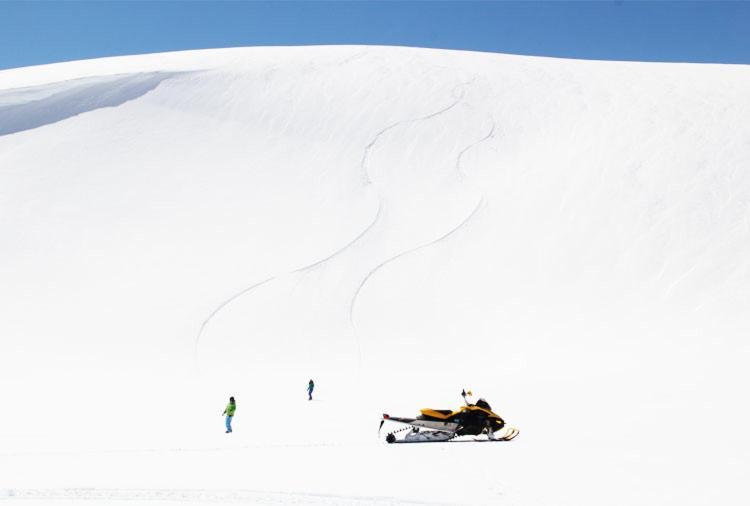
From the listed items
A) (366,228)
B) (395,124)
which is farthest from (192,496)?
(395,124)

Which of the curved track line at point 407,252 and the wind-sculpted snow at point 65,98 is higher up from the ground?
the wind-sculpted snow at point 65,98

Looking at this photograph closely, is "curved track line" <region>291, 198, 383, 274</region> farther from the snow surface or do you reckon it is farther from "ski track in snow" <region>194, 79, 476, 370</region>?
the snow surface

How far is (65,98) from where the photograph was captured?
24.8 m

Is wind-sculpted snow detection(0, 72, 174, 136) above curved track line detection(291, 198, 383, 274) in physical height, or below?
above

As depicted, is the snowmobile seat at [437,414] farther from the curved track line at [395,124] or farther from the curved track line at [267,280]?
the curved track line at [395,124]

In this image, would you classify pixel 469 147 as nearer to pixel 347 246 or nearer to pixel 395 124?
pixel 395 124

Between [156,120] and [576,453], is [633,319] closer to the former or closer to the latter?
[576,453]

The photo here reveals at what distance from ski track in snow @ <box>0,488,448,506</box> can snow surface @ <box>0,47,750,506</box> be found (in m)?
0.04

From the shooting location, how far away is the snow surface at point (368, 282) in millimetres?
7984

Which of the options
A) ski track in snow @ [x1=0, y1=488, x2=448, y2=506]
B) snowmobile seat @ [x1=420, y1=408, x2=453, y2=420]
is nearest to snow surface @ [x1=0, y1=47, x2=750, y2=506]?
ski track in snow @ [x1=0, y1=488, x2=448, y2=506]

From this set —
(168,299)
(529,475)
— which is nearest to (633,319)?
(529,475)

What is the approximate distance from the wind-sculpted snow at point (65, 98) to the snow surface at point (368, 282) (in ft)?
0.46

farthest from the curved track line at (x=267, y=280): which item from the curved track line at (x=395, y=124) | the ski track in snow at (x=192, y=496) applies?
the ski track in snow at (x=192, y=496)

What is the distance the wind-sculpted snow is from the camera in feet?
76.8
